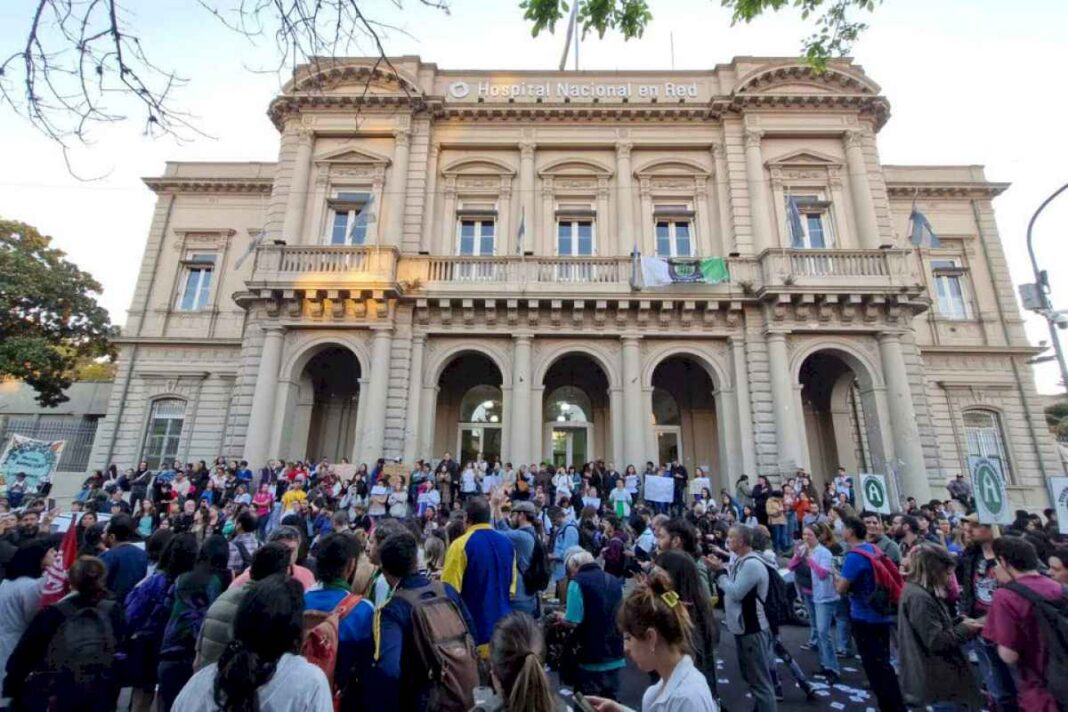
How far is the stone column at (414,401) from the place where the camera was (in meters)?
16.4

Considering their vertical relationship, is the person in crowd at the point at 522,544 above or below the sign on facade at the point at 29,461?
below

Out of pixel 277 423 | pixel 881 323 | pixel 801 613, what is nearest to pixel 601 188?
pixel 881 323

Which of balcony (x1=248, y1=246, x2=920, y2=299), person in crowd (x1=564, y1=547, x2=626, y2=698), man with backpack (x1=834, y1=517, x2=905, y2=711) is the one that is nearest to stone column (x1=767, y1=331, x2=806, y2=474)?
balcony (x1=248, y1=246, x2=920, y2=299)

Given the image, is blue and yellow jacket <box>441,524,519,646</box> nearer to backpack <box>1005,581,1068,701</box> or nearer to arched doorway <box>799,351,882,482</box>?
backpack <box>1005,581,1068,701</box>

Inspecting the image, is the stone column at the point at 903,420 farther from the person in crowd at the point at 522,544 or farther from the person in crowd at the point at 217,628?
the person in crowd at the point at 217,628

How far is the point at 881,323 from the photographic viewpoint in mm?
16812

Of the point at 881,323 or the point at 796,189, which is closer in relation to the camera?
the point at 881,323

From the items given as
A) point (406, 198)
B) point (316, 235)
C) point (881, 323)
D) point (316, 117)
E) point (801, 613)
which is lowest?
point (801, 613)

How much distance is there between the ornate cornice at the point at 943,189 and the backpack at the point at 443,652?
2622cm

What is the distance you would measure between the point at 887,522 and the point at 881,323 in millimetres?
9203

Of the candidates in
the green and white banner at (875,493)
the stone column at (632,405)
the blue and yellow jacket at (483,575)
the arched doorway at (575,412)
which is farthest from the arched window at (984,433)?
the blue and yellow jacket at (483,575)

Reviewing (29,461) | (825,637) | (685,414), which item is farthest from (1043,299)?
(29,461)

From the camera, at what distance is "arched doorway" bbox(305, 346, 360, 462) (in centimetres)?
1872

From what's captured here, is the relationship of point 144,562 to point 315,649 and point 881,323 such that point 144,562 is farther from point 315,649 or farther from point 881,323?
point 881,323
